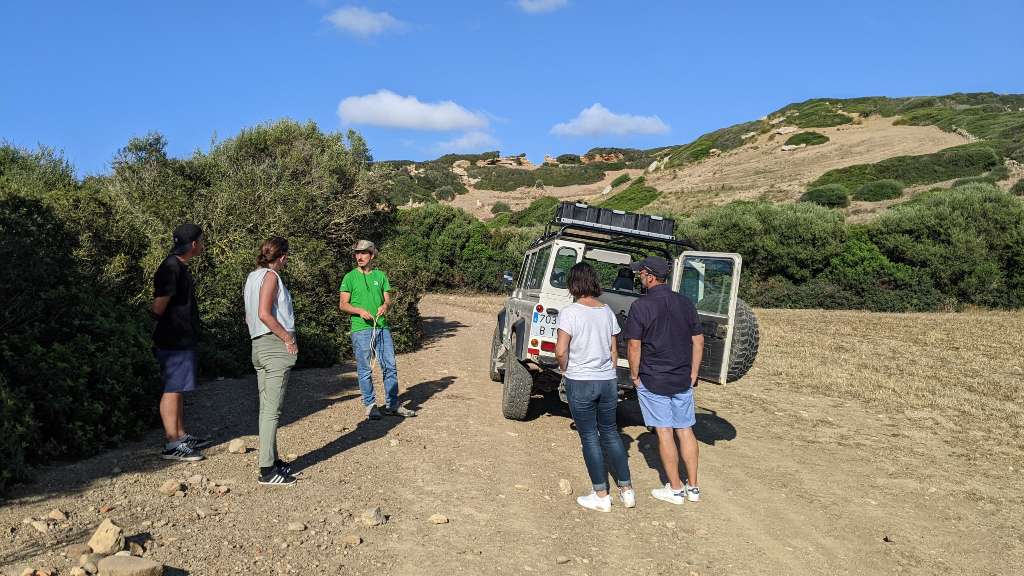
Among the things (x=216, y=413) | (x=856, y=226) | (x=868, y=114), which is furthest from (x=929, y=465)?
(x=868, y=114)

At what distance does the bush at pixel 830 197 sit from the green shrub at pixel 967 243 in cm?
1409

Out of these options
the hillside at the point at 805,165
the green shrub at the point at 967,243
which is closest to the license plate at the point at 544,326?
the green shrub at the point at 967,243

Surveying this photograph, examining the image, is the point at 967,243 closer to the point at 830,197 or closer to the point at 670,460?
the point at 830,197

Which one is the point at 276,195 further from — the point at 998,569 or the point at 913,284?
the point at 913,284

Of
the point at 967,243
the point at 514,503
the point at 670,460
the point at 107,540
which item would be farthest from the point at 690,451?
the point at 967,243

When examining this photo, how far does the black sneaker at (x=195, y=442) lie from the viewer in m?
5.60

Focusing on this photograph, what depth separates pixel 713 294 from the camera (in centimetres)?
711

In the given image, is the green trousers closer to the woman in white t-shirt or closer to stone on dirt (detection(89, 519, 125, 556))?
stone on dirt (detection(89, 519, 125, 556))

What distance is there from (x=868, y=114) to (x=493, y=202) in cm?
3559

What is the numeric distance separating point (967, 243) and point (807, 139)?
40478 millimetres

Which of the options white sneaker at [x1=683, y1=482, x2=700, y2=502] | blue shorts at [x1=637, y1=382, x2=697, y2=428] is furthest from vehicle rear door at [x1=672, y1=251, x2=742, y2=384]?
white sneaker at [x1=683, y1=482, x2=700, y2=502]

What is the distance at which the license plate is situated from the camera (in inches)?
269

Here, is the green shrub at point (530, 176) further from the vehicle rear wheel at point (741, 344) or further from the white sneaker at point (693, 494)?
the white sneaker at point (693, 494)

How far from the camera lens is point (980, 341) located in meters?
14.8
